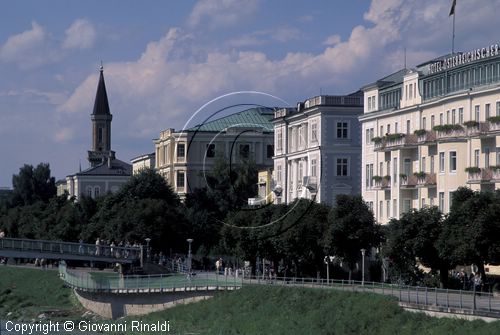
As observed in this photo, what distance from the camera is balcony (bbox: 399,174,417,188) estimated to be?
97875mm

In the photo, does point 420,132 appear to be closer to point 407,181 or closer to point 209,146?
point 407,181

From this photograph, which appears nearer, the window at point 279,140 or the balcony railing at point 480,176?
the balcony railing at point 480,176

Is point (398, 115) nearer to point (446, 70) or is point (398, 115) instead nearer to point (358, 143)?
point (446, 70)

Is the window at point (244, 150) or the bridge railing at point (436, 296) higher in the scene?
the window at point (244, 150)

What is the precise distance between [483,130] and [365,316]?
25.3 m

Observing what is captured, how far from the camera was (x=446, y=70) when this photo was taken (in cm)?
9381

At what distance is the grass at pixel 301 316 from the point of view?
59906 mm

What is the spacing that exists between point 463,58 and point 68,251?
38.2 m

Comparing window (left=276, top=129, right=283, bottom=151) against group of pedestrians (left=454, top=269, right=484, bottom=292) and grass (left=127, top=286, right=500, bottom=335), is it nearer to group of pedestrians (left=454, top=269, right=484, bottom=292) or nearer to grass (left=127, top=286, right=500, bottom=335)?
grass (left=127, top=286, right=500, bottom=335)

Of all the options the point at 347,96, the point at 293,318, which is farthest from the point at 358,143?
the point at 293,318

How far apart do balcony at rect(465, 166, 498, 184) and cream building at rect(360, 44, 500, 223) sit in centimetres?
4

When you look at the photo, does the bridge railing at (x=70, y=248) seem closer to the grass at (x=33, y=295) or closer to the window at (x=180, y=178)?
the grass at (x=33, y=295)

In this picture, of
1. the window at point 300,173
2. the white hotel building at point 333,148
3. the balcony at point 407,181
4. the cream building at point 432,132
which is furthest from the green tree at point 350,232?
the window at point 300,173

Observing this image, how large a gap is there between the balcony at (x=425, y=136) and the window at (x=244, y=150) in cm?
4966
